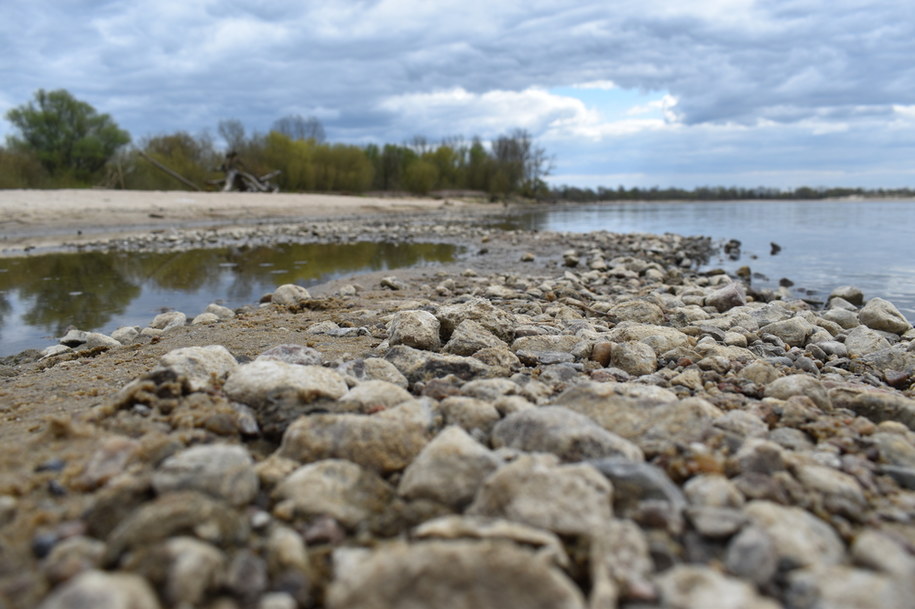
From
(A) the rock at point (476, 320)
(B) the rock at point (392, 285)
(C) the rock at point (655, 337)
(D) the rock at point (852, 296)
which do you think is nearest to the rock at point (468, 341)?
(A) the rock at point (476, 320)

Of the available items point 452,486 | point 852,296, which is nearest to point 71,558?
point 452,486

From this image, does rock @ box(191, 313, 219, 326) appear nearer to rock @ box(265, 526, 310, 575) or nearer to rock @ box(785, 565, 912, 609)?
rock @ box(265, 526, 310, 575)

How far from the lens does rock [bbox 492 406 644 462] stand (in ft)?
5.42

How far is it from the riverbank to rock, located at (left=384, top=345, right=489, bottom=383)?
1 cm

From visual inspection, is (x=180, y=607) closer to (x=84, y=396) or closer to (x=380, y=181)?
(x=84, y=396)

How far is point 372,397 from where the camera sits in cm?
209

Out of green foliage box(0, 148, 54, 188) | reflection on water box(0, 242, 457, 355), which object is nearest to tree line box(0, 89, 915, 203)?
green foliage box(0, 148, 54, 188)

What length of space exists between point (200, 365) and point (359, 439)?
1030 millimetres

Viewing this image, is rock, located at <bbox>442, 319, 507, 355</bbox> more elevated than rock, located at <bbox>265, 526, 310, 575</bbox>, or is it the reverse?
rock, located at <bbox>442, 319, 507, 355</bbox>

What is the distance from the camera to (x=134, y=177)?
31141mm

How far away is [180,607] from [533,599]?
27.2 inches

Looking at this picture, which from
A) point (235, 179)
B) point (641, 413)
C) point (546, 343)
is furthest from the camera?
point (235, 179)

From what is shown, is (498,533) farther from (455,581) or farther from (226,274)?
(226,274)

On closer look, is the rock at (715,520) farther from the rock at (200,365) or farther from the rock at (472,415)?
the rock at (200,365)
